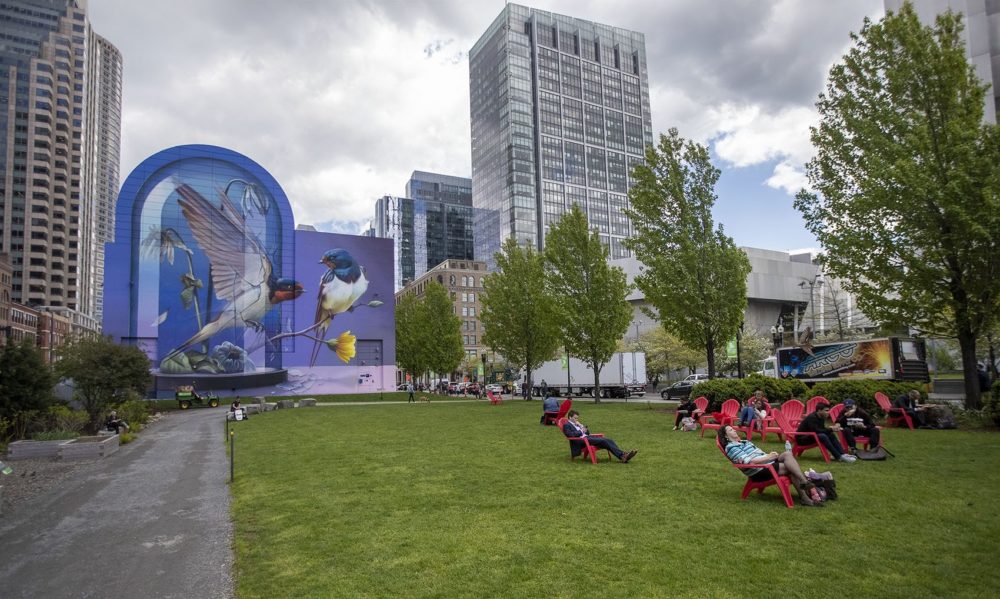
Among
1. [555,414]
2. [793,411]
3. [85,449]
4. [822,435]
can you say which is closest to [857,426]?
Answer: [822,435]

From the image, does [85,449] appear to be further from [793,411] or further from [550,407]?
[793,411]

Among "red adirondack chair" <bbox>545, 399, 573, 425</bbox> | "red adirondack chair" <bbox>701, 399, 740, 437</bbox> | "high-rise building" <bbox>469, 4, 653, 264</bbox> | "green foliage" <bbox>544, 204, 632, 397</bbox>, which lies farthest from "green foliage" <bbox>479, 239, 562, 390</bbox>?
"high-rise building" <bbox>469, 4, 653, 264</bbox>

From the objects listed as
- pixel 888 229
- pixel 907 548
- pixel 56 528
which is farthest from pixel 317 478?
pixel 888 229

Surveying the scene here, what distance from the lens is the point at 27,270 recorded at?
114875 millimetres

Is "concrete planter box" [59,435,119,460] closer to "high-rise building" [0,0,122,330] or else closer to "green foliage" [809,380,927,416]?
"green foliage" [809,380,927,416]

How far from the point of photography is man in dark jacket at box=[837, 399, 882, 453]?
13.0 metres

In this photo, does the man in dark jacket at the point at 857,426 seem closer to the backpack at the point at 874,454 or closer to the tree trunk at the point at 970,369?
the backpack at the point at 874,454

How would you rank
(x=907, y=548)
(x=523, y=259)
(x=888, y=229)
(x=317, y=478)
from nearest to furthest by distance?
(x=907, y=548) < (x=317, y=478) < (x=888, y=229) < (x=523, y=259)

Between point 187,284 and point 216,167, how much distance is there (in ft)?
39.0

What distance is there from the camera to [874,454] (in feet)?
41.1

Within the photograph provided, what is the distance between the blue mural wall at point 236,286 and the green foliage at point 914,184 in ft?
166

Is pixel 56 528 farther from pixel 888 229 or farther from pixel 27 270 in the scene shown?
pixel 27 270

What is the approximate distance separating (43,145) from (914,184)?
5776 inches

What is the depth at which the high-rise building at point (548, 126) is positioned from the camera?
511 feet
